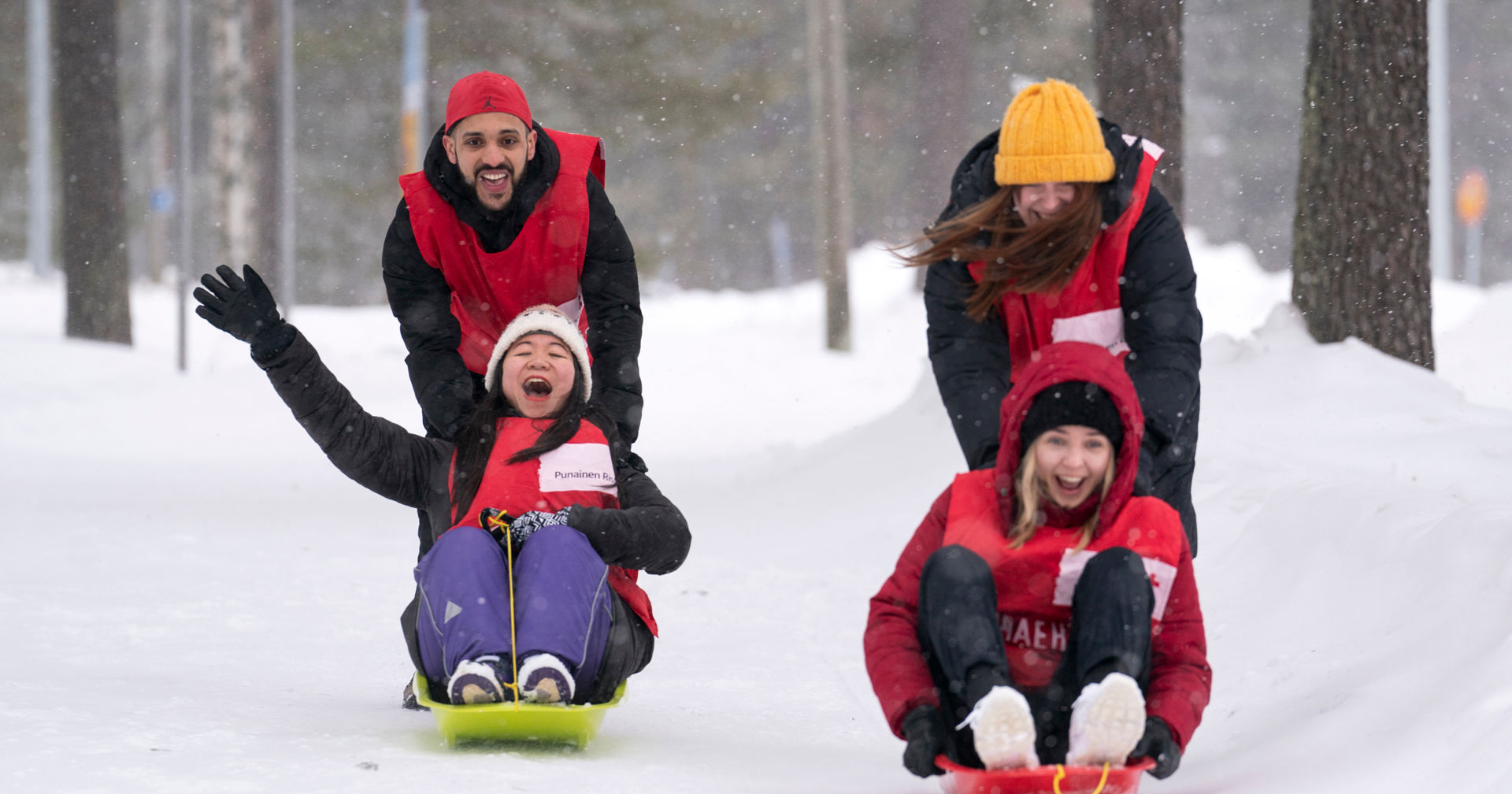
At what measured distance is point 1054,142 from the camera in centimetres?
358

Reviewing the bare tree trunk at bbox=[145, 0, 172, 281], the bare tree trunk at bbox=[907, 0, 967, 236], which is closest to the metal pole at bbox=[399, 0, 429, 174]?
the bare tree trunk at bbox=[907, 0, 967, 236]

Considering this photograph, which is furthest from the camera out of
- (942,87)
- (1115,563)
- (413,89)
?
(942,87)

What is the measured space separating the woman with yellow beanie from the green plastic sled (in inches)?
40.4

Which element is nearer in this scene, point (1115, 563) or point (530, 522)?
point (1115, 563)

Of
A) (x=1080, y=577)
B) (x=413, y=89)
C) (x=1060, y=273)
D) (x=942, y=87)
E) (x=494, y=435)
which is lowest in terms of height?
(x=1080, y=577)

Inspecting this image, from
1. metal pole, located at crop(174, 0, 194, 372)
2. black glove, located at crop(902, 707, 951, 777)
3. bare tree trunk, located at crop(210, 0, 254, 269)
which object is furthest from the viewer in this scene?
bare tree trunk, located at crop(210, 0, 254, 269)

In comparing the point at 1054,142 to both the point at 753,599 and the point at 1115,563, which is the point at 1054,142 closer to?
the point at 1115,563

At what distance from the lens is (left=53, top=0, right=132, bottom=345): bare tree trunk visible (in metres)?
16.1

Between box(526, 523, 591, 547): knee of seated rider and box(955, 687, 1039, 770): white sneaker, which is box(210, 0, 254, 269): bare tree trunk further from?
box(955, 687, 1039, 770): white sneaker

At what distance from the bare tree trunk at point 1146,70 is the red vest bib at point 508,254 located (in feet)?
17.0

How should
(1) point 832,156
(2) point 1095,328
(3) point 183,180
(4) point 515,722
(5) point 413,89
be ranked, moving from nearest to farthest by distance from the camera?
(4) point 515,722 < (2) point 1095,328 < (3) point 183,180 < (5) point 413,89 < (1) point 832,156

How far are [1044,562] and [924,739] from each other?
0.47 metres

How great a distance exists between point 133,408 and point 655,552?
10.6 m

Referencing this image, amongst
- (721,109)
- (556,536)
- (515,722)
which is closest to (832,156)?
(721,109)
